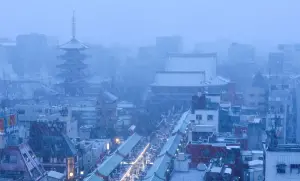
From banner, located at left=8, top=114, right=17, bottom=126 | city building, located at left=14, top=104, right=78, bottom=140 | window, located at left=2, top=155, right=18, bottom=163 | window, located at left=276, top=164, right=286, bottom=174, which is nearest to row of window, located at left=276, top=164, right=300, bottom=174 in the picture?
window, located at left=276, top=164, right=286, bottom=174

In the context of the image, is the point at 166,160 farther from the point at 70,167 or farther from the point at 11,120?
the point at 11,120

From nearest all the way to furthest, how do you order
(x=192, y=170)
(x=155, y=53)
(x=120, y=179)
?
1. (x=192, y=170)
2. (x=120, y=179)
3. (x=155, y=53)

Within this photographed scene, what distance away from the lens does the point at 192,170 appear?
9352 mm

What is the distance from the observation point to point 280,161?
7.55 m

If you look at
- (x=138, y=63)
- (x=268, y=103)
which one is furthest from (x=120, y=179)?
(x=138, y=63)

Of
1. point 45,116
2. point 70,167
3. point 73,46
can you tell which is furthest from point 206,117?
point 73,46

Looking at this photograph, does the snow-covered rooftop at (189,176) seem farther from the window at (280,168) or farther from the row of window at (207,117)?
the row of window at (207,117)

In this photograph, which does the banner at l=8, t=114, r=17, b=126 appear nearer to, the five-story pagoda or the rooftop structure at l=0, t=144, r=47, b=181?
the rooftop structure at l=0, t=144, r=47, b=181

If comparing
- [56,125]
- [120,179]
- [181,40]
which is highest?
[181,40]

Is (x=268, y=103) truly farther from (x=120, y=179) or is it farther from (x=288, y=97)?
(x=120, y=179)

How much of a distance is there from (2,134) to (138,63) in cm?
2518

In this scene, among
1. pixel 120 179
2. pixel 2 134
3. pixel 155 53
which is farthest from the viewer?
pixel 155 53

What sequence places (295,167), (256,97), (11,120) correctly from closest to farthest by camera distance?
(295,167), (11,120), (256,97)

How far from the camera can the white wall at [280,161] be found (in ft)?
24.6
